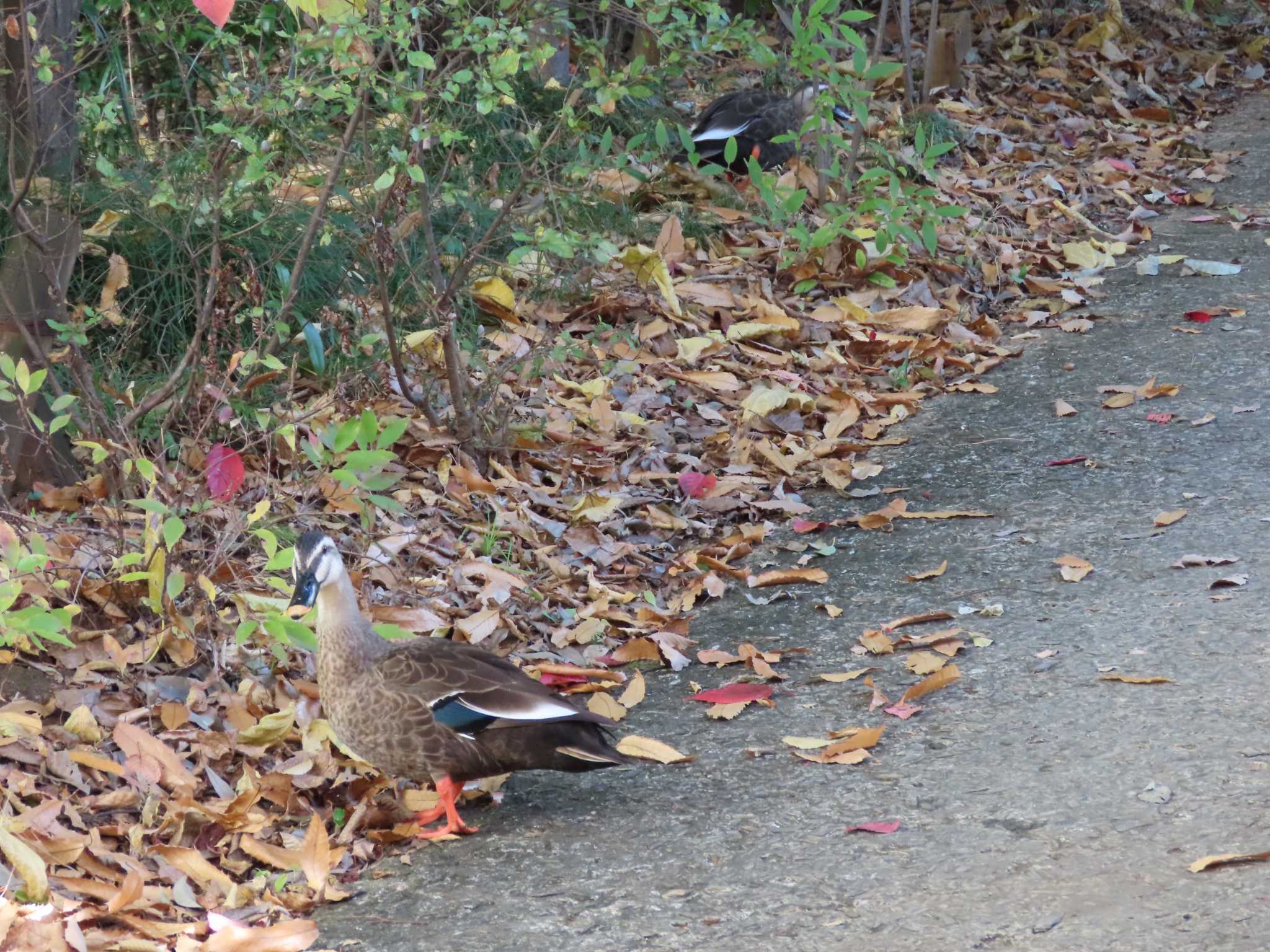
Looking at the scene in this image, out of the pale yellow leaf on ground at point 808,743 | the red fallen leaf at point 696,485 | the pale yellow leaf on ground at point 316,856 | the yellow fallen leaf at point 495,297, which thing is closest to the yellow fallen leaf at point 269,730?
the pale yellow leaf on ground at point 316,856

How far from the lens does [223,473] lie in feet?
13.1

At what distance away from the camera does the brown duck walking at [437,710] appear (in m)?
3.40

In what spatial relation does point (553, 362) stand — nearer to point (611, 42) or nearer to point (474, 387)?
point (474, 387)

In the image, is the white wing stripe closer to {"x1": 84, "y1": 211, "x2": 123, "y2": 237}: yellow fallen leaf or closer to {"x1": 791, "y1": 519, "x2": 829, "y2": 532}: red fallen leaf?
{"x1": 791, "y1": 519, "x2": 829, "y2": 532}: red fallen leaf

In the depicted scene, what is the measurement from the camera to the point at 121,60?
643 centimetres

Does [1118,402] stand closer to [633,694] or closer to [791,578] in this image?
[791,578]

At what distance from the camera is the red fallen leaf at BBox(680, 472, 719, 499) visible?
5.12 metres

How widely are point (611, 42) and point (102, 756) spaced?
5702mm

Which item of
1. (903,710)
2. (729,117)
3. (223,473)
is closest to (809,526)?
(903,710)

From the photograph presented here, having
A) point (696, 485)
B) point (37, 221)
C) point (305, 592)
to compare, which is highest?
point (37, 221)

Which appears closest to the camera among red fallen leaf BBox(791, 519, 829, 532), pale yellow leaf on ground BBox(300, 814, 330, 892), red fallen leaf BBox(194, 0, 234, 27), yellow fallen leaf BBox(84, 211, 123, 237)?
red fallen leaf BBox(194, 0, 234, 27)

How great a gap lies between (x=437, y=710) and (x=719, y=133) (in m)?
5.05

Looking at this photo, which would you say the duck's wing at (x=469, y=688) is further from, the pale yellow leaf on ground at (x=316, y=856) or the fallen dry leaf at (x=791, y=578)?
the fallen dry leaf at (x=791, y=578)

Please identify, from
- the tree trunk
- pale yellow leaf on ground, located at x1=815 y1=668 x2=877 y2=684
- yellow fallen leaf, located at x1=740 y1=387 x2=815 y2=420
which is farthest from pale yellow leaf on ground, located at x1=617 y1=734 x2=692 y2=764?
yellow fallen leaf, located at x1=740 y1=387 x2=815 y2=420
